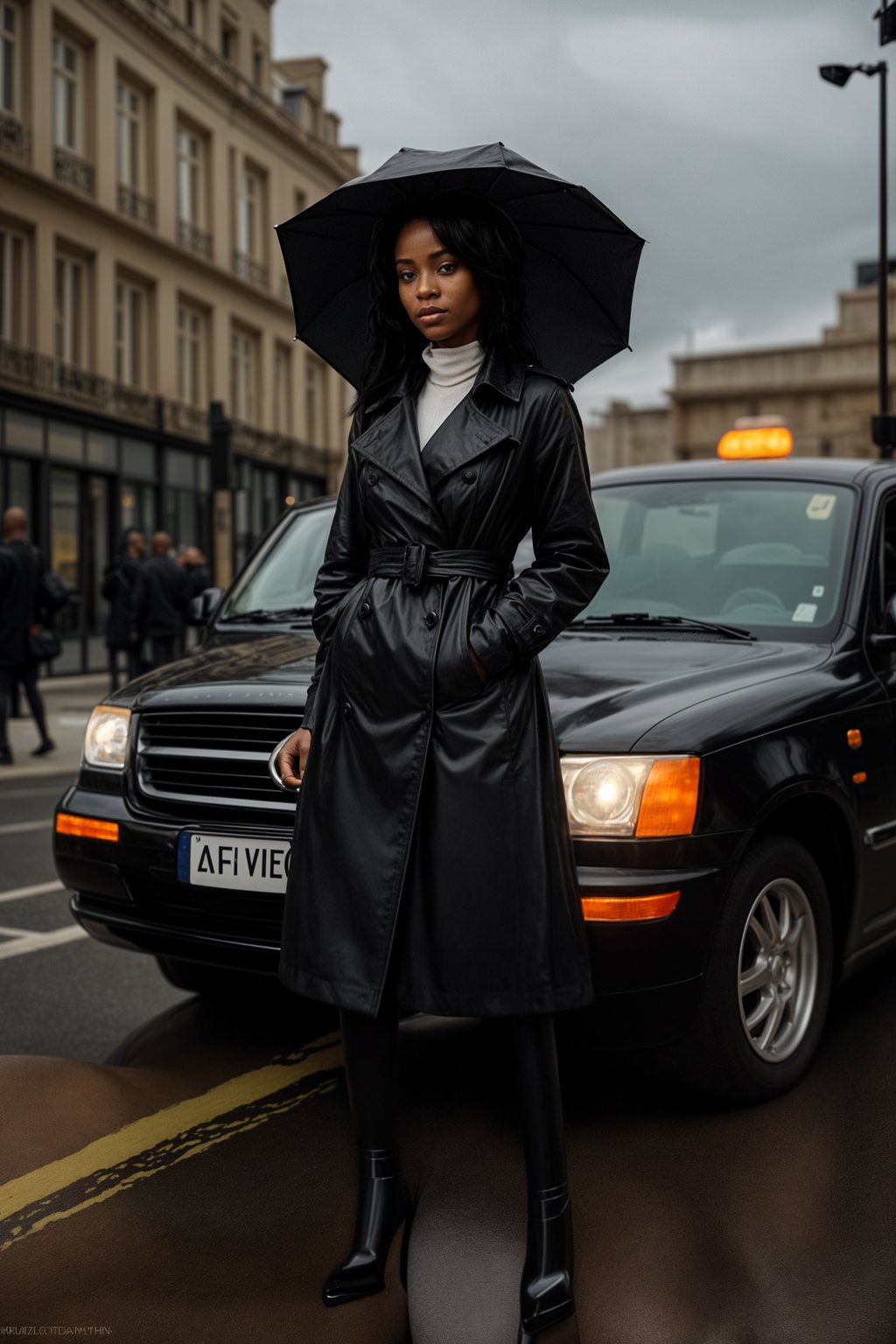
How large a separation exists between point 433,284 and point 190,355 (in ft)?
90.5

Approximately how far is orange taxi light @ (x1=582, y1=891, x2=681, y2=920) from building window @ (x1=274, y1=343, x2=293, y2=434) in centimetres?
3122

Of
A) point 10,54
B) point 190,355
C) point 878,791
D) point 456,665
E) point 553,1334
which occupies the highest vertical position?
point 10,54

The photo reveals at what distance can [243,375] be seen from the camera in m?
31.6

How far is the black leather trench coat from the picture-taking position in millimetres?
2482

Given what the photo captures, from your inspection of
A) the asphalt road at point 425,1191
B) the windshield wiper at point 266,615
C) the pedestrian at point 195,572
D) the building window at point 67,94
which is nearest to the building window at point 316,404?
the building window at point 67,94

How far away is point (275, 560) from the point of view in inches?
216

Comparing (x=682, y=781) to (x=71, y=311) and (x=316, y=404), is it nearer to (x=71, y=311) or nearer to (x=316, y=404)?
(x=71, y=311)

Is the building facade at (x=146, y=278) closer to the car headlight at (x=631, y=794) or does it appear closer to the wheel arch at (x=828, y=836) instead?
the wheel arch at (x=828, y=836)

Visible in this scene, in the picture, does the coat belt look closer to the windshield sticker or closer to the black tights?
the black tights

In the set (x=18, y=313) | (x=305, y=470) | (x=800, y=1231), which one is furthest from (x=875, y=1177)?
(x=305, y=470)

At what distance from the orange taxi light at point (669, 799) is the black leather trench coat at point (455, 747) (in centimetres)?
51

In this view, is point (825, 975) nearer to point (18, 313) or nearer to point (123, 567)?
point (123, 567)

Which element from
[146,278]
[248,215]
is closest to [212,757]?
[146,278]

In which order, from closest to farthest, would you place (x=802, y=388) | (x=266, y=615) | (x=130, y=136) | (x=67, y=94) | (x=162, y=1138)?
(x=162, y=1138) < (x=266, y=615) < (x=67, y=94) < (x=130, y=136) < (x=802, y=388)
